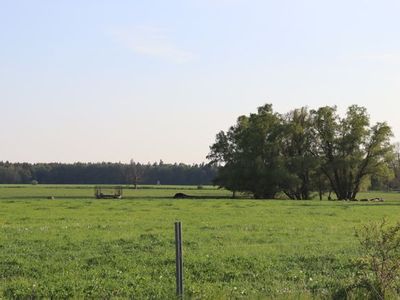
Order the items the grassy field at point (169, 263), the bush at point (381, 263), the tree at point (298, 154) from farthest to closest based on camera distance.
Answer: the tree at point (298, 154) < the grassy field at point (169, 263) < the bush at point (381, 263)

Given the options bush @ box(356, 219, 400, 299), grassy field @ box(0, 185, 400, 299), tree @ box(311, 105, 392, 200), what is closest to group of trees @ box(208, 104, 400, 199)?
tree @ box(311, 105, 392, 200)

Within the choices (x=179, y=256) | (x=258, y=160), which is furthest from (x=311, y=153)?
(x=179, y=256)

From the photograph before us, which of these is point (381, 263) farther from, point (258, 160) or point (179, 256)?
point (258, 160)

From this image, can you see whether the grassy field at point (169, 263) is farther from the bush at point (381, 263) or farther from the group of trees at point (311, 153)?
the group of trees at point (311, 153)

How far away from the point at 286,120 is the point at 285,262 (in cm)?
7598

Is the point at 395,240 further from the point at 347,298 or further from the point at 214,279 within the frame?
the point at 214,279

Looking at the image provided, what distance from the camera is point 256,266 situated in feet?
48.5

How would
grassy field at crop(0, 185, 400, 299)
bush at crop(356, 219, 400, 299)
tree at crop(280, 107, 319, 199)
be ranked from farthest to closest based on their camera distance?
tree at crop(280, 107, 319, 199) → grassy field at crop(0, 185, 400, 299) → bush at crop(356, 219, 400, 299)

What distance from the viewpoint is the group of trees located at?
86.2 meters

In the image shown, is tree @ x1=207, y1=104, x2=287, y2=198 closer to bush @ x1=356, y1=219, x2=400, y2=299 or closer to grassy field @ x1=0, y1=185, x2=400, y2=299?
grassy field @ x1=0, y1=185, x2=400, y2=299

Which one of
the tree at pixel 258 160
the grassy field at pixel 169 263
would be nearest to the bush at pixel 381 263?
the grassy field at pixel 169 263

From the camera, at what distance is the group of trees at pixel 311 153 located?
86.2 meters

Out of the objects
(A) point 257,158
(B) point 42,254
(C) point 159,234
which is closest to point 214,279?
(B) point 42,254

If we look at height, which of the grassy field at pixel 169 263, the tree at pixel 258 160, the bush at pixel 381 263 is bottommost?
the grassy field at pixel 169 263
